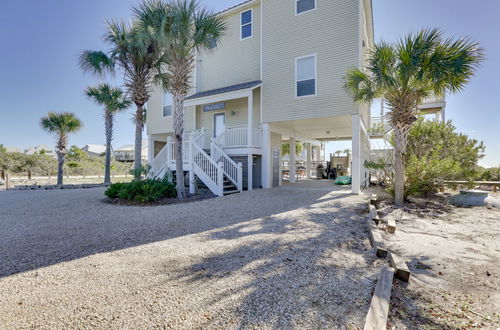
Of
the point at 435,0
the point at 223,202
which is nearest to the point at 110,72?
the point at 223,202

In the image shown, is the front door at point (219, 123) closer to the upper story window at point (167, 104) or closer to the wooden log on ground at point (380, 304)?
the upper story window at point (167, 104)

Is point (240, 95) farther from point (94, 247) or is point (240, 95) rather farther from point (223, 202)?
point (94, 247)

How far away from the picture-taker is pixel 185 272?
3.04 m

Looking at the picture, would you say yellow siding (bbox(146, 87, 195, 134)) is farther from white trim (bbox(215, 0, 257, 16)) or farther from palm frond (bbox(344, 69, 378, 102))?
palm frond (bbox(344, 69, 378, 102))

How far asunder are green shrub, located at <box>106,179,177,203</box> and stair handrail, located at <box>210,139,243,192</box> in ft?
9.13

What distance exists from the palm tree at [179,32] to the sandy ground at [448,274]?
24.8 ft

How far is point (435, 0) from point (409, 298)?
42.6 feet

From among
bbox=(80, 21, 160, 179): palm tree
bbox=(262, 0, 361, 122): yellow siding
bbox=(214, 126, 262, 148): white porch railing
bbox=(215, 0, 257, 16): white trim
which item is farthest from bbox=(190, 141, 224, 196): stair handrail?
bbox=(215, 0, 257, 16): white trim

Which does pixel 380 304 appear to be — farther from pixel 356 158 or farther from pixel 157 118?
pixel 157 118

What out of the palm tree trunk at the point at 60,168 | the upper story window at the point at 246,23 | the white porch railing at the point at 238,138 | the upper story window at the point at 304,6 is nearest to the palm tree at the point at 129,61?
the white porch railing at the point at 238,138

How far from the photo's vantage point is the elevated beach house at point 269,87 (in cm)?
1008

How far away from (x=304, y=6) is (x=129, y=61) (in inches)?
321

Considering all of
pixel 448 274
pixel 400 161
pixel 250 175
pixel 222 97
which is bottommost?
pixel 448 274

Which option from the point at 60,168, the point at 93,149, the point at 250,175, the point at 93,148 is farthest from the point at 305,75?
the point at 93,148
